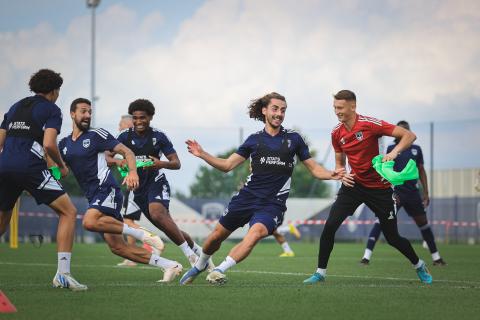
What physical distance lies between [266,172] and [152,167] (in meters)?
2.71

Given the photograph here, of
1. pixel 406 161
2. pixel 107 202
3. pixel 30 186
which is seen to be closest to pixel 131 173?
pixel 30 186

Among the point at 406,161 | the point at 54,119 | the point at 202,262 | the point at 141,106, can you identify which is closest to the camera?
the point at 54,119

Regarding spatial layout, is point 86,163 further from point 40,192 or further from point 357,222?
point 357,222

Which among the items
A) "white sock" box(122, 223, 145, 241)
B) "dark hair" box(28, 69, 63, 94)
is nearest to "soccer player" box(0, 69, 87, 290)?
"dark hair" box(28, 69, 63, 94)

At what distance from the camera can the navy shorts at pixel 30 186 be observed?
381 inches

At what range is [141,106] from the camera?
42.1ft

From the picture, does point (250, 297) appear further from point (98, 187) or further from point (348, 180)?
point (98, 187)

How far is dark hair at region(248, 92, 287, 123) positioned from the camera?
35.2 ft

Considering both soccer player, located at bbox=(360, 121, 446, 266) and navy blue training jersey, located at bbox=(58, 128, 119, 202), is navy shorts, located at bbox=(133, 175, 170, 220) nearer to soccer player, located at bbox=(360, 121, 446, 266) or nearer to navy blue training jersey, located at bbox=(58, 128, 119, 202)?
navy blue training jersey, located at bbox=(58, 128, 119, 202)

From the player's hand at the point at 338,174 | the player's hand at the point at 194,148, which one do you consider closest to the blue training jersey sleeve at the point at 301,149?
the player's hand at the point at 338,174

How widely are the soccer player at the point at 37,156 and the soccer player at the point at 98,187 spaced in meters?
1.10

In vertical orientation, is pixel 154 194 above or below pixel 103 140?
below

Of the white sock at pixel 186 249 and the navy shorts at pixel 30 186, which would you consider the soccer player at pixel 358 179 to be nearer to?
the white sock at pixel 186 249

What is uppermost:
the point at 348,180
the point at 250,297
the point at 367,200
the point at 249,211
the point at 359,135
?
the point at 359,135
